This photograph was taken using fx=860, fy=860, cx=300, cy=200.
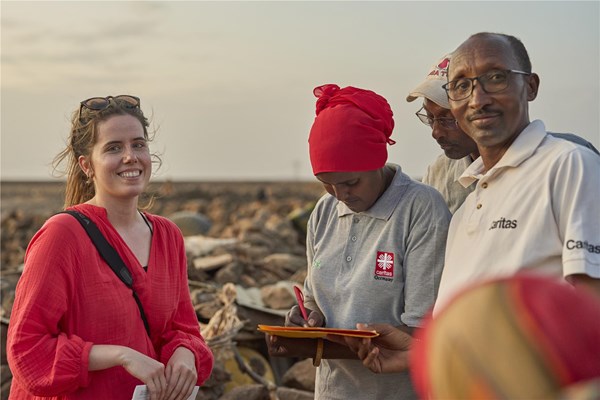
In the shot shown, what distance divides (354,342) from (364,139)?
0.73 metres

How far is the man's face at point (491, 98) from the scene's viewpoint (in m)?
2.63

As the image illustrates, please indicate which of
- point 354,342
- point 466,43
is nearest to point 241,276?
point 354,342

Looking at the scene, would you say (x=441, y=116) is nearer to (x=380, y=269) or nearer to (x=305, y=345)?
(x=380, y=269)

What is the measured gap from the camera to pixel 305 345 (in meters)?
3.26

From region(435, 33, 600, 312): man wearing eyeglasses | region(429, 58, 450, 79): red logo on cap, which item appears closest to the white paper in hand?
region(435, 33, 600, 312): man wearing eyeglasses

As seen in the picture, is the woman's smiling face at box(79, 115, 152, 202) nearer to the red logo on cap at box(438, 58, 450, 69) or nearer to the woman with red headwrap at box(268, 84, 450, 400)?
the woman with red headwrap at box(268, 84, 450, 400)

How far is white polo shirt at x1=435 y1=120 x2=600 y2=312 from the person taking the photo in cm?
234

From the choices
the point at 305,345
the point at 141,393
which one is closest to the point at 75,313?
the point at 141,393

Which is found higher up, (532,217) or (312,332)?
(532,217)

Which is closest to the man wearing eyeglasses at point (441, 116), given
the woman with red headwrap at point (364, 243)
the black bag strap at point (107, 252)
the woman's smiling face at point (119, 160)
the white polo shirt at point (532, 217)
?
the woman with red headwrap at point (364, 243)

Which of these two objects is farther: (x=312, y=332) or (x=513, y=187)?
(x=312, y=332)

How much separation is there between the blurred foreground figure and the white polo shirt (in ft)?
4.15

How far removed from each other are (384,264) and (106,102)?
4.37ft

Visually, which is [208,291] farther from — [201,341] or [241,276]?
[201,341]
